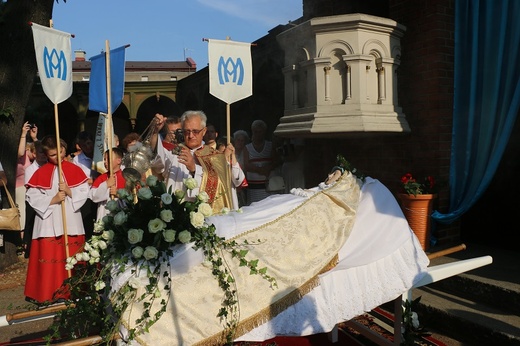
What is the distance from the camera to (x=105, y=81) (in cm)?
480

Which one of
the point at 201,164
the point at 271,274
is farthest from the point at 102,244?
the point at 201,164

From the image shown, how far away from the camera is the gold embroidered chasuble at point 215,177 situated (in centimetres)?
426

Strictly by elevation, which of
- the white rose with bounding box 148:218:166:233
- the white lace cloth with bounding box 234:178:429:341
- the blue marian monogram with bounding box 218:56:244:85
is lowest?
the white lace cloth with bounding box 234:178:429:341

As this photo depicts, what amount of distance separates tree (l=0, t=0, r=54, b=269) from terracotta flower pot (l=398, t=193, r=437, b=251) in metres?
5.33

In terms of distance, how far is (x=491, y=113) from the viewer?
15.8ft

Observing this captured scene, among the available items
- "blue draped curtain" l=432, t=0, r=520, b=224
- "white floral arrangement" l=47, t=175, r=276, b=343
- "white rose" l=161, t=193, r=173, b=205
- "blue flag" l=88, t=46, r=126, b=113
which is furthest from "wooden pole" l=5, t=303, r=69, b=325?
"blue draped curtain" l=432, t=0, r=520, b=224

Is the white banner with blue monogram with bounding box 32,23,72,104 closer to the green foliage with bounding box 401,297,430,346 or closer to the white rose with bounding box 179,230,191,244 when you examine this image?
the white rose with bounding box 179,230,191,244

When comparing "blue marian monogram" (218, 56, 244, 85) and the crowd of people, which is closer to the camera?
the crowd of people

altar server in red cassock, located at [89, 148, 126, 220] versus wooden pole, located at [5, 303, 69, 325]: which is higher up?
altar server in red cassock, located at [89, 148, 126, 220]

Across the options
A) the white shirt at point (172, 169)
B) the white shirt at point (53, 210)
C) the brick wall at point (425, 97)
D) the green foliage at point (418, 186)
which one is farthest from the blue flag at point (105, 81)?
the green foliage at point (418, 186)

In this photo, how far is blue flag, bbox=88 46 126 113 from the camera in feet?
15.6

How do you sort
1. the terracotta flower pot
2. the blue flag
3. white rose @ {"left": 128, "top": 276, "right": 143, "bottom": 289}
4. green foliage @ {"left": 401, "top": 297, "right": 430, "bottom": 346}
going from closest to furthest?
1. white rose @ {"left": 128, "top": 276, "right": 143, "bottom": 289}
2. green foliage @ {"left": 401, "top": 297, "right": 430, "bottom": 346}
3. the blue flag
4. the terracotta flower pot

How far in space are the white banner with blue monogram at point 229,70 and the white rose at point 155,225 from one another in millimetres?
2486

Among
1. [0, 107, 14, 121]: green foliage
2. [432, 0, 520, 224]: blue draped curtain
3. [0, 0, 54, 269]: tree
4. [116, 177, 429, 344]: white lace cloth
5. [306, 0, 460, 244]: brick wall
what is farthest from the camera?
[0, 0, 54, 269]: tree
